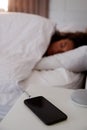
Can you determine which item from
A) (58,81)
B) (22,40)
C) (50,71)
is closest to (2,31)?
(22,40)

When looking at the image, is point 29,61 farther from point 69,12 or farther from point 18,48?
point 69,12

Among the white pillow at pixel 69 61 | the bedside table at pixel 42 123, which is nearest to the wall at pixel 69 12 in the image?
the white pillow at pixel 69 61

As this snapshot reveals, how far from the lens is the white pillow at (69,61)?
1.39 meters

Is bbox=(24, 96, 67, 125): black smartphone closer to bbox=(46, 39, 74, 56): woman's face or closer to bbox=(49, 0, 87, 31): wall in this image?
bbox=(46, 39, 74, 56): woman's face

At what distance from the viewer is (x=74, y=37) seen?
5.27ft

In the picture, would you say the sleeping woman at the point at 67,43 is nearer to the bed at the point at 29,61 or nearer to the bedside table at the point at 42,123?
the bed at the point at 29,61

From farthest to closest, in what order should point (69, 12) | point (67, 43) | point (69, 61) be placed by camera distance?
point (69, 12) → point (67, 43) → point (69, 61)

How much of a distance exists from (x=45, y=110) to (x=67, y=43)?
0.84 m

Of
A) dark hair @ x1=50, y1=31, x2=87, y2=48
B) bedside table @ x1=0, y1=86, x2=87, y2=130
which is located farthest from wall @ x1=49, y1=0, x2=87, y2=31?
bedside table @ x1=0, y1=86, x2=87, y2=130

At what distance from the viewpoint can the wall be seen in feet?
9.26

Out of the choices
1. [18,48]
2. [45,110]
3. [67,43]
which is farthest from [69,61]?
[45,110]

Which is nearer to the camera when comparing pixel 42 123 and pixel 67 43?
pixel 42 123

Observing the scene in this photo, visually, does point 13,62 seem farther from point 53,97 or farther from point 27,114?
point 27,114

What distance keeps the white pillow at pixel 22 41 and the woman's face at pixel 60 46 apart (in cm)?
5
